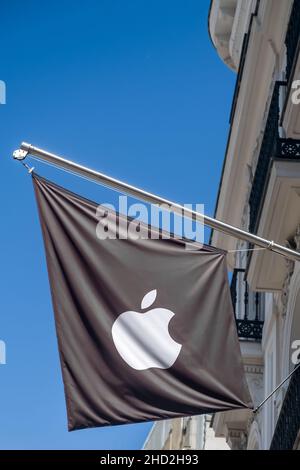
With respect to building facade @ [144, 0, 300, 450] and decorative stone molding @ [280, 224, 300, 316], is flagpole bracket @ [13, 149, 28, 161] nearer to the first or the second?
building facade @ [144, 0, 300, 450]

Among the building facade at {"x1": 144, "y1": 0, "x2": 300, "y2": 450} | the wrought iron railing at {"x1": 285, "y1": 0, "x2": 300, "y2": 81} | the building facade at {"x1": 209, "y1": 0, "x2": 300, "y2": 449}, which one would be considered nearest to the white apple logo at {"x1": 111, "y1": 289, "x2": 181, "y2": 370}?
the building facade at {"x1": 144, "y1": 0, "x2": 300, "y2": 450}

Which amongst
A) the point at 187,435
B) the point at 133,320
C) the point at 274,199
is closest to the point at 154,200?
the point at 133,320

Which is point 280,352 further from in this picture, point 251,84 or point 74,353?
point 74,353

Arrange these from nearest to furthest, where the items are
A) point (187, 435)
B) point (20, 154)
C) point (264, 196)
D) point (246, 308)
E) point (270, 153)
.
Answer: point (20, 154) < point (264, 196) < point (270, 153) < point (246, 308) < point (187, 435)

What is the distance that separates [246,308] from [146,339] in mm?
13842

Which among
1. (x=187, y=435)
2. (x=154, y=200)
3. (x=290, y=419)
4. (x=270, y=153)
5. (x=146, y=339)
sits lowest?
(x=290, y=419)

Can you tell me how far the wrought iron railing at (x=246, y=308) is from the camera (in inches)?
1006

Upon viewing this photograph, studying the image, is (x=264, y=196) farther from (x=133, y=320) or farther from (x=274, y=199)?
(x=133, y=320)

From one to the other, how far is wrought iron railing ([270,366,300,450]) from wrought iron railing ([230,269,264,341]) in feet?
18.4

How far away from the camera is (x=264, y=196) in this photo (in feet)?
59.3

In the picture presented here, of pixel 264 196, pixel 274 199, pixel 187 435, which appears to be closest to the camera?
pixel 274 199

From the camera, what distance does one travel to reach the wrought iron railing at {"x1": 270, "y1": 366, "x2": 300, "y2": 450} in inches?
718

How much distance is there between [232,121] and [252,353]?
12.9ft
